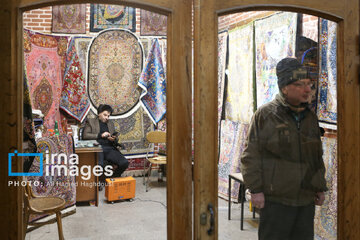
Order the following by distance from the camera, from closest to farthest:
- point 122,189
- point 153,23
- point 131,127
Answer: point 153,23 → point 122,189 → point 131,127

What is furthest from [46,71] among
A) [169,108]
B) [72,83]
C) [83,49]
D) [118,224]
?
[169,108]

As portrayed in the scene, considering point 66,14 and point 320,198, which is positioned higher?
point 66,14

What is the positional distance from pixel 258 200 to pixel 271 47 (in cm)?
74

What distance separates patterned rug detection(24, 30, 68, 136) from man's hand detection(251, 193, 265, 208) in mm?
2170

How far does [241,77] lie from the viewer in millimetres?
1528

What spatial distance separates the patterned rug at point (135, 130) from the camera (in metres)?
2.71

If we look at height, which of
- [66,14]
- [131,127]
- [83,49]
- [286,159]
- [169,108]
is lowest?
[286,159]

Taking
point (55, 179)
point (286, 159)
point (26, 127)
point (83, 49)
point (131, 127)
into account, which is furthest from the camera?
point (83, 49)

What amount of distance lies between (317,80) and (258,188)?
0.61 meters

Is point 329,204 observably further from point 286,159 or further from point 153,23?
point 153,23

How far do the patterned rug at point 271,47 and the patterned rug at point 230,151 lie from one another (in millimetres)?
161

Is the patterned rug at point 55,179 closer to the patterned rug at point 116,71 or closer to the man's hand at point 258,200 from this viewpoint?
the patterned rug at point 116,71

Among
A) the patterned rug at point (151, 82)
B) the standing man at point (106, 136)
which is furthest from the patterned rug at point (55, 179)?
the patterned rug at point (151, 82)

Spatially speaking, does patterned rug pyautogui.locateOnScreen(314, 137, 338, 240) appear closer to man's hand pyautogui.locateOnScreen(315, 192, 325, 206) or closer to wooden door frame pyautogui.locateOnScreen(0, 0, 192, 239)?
man's hand pyautogui.locateOnScreen(315, 192, 325, 206)
